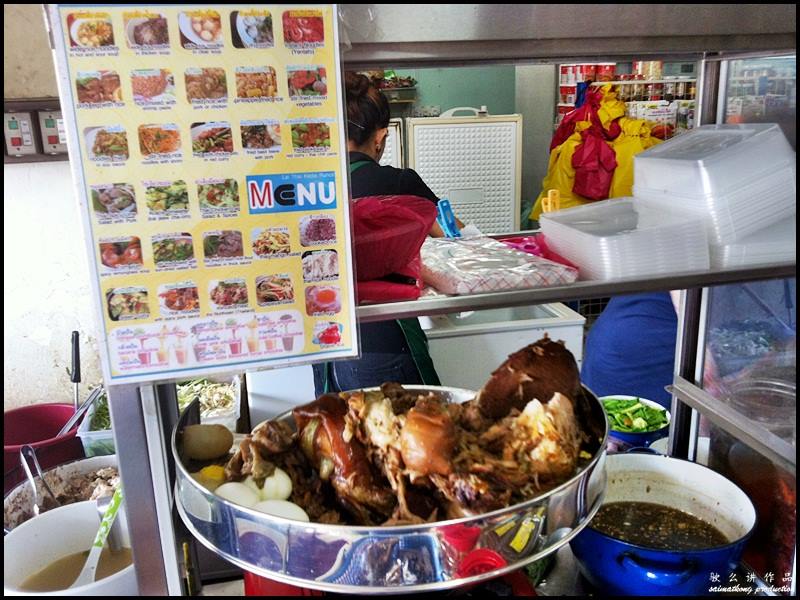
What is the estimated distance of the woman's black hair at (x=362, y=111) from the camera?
208 centimetres

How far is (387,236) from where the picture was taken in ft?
3.15

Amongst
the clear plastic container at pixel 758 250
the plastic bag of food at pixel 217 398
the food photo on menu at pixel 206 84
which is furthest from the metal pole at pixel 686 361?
the plastic bag of food at pixel 217 398

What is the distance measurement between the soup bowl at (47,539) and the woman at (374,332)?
81 centimetres

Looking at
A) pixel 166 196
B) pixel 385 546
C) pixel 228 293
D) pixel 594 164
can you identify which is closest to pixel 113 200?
pixel 166 196

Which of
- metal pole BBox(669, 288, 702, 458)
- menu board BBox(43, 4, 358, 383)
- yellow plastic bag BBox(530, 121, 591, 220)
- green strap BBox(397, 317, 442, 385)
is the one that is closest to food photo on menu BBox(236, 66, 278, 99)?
menu board BBox(43, 4, 358, 383)

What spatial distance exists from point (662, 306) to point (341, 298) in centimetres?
170

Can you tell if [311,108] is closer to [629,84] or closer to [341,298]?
[341,298]

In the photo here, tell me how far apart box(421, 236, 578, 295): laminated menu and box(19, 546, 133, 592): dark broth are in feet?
2.67

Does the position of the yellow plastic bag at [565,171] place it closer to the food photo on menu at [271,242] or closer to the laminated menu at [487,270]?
the laminated menu at [487,270]

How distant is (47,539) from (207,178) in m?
0.97

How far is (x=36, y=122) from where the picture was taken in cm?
259

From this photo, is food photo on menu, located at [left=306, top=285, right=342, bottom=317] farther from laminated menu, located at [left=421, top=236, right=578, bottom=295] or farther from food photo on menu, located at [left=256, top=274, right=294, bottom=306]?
laminated menu, located at [left=421, top=236, right=578, bottom=295]

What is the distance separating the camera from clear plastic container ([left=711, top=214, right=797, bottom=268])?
994 mm

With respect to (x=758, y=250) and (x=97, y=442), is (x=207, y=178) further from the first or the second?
(x=97, y=442)
